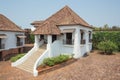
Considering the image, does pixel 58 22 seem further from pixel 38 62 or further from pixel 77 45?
pixel 38 62

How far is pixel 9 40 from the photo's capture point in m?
28.1

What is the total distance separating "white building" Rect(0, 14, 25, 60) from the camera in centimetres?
2581

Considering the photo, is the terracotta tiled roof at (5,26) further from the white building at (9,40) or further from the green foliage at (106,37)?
the green foliage at (106,37)

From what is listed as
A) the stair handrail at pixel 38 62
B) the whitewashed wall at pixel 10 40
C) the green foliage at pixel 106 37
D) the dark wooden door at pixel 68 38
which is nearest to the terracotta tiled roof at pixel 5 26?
the whitewashed wall at pixel 10 40

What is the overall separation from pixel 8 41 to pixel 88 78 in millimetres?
19677

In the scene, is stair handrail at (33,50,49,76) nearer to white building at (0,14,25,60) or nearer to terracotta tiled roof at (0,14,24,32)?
white building at (0,14,25,60)

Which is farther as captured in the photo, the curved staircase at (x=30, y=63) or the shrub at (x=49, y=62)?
the curved staircase at (x=30, y=63)

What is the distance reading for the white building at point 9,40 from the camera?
25812 millimetres

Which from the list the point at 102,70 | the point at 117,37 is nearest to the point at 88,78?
the point at 102,70

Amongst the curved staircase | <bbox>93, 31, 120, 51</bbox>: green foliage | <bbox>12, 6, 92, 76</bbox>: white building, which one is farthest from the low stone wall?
<bbox>93, 31, 120, 51</bbox>: green foliage

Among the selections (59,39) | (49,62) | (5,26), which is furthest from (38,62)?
(5,26)

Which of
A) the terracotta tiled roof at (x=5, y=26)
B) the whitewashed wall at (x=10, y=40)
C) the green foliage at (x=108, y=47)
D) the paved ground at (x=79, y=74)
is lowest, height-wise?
the paved ground at (x=79, y=74)

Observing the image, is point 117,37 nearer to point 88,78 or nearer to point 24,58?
point 88,78

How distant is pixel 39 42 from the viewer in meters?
24.6
